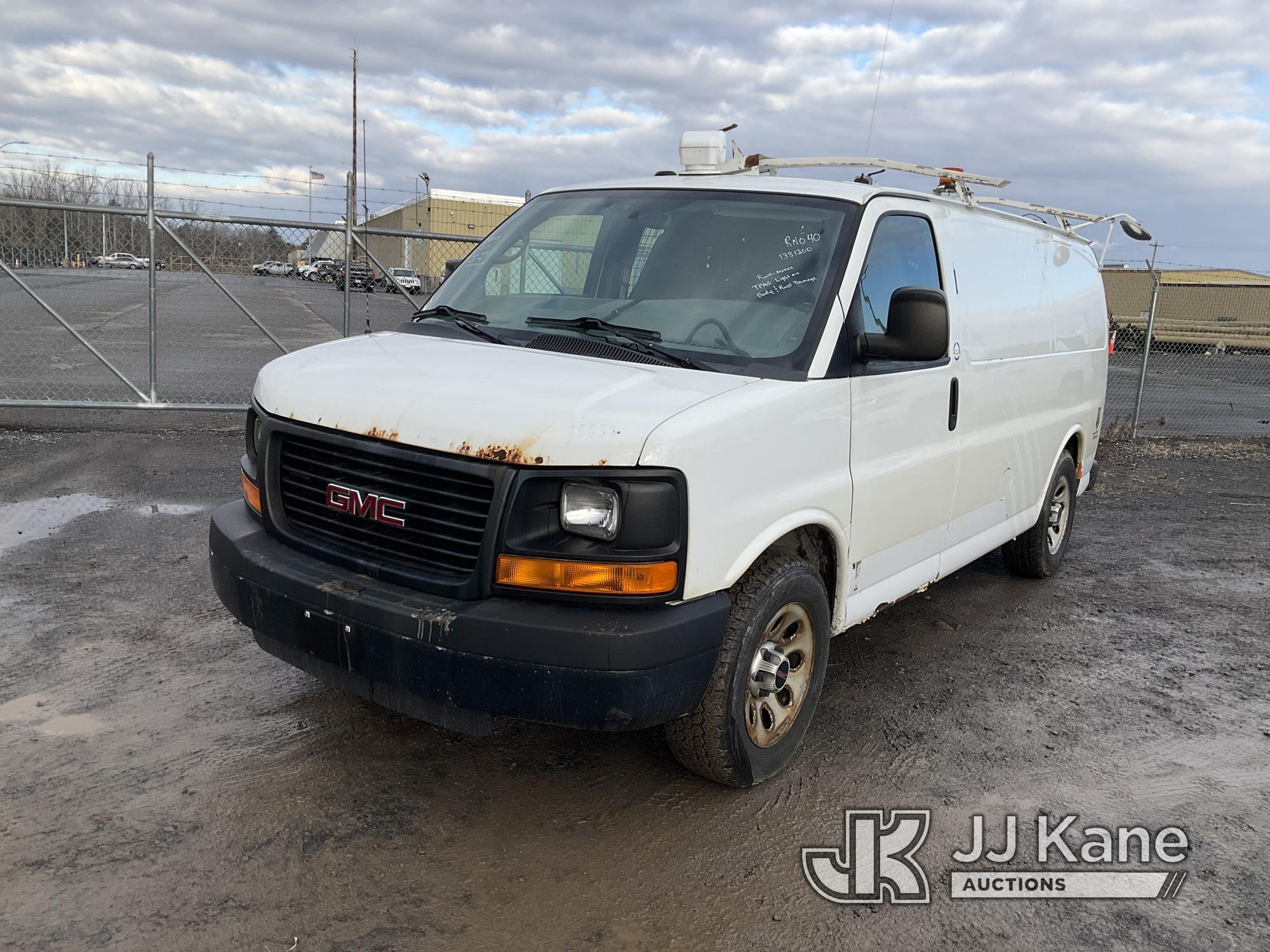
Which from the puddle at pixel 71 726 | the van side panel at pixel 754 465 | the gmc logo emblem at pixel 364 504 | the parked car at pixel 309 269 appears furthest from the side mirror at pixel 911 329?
the parked car at pixel 309 269

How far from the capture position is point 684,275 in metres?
4.02

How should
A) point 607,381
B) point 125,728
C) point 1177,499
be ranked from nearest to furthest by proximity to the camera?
point 607,381, point 125,728, point 1177,499

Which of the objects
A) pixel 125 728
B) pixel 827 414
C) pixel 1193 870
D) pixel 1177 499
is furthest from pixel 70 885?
pixel 1177 499

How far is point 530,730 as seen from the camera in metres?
4.08

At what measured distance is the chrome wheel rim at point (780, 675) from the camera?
11.7 ft

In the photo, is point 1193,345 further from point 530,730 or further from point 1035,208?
point 530,730

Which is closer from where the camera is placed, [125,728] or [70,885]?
[70,885]

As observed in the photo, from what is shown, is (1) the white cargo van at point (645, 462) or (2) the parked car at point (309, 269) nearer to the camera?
(1) the white cargo van at point (645, 462)

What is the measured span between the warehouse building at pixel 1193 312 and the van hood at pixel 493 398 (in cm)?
2677

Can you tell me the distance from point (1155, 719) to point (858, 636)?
4.70 ft

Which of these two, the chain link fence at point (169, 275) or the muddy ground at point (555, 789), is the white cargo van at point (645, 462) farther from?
the chain link fence at point (169, 275)

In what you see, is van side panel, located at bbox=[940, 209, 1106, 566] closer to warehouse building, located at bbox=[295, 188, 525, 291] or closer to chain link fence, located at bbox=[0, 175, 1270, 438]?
chain link fence, located at bbox=[0, 175, 1270, 438]

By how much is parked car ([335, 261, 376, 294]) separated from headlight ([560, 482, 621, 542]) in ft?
26.2

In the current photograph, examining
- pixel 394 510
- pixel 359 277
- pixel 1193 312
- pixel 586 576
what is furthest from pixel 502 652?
pixel 1193 312
